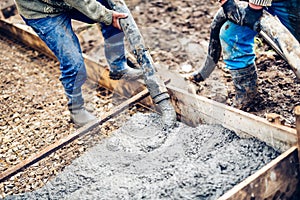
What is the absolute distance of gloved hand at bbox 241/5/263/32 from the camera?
3.38 m

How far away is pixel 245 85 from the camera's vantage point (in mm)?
3992

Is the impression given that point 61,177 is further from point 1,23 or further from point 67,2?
point 1,23

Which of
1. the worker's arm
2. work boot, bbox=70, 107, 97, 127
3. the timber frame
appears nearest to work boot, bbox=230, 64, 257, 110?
the timber frame

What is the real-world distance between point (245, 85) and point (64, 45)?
4.77 ft

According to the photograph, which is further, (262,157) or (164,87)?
(164,87)

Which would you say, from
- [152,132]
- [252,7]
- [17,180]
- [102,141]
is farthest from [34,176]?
[252,7]

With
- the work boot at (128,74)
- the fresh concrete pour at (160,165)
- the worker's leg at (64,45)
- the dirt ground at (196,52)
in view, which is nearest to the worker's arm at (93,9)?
the worker's leg at (64,45)

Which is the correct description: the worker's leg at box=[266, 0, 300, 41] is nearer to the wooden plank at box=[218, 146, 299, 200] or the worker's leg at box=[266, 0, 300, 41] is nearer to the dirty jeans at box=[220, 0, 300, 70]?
the dirty jeans at box=[220, 0, 300, 70]

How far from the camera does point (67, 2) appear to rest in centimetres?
385

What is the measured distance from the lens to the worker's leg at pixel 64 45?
13.4 feet

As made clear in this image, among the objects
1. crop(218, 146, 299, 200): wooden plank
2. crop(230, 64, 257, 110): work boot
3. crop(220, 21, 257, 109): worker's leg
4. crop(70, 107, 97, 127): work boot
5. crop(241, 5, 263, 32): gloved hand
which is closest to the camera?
crop(218, 146, 299, 200): wooden plank

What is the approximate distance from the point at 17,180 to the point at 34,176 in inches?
5.3

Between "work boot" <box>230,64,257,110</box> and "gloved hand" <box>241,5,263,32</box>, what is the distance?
511mm

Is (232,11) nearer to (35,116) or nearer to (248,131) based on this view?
(248,131)
